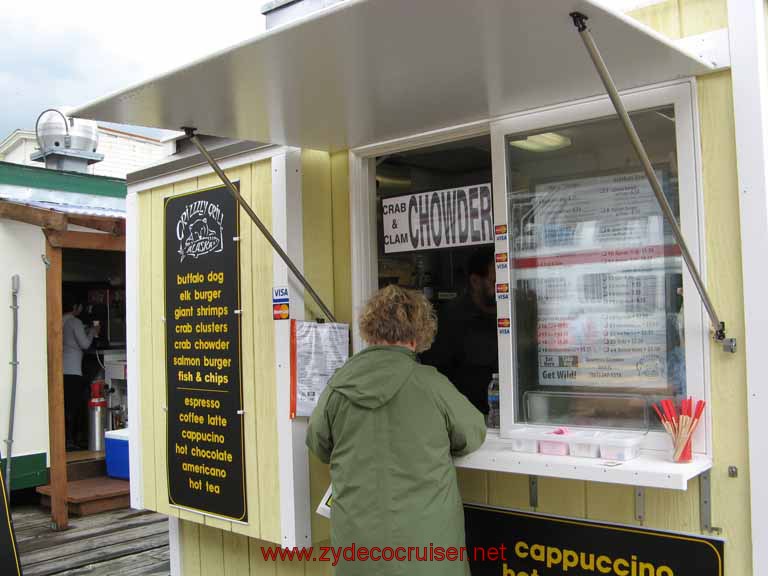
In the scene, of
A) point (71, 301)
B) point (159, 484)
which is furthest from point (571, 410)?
point (71, 301)

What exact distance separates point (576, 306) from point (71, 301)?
805 cm

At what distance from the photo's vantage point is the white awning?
2.08 meters

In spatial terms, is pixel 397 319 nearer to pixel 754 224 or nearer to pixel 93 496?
pixel 754 224

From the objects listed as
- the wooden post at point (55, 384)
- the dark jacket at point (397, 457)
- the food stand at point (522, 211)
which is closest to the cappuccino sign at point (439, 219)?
the food stand at point (522, 211)

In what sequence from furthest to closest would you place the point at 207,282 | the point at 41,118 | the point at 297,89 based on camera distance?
the point at 41,118 < the point at 207,282 < the point at 297,89

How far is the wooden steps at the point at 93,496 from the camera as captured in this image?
23.0 ft

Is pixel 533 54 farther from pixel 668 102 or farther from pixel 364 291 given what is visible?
pixel 364 291

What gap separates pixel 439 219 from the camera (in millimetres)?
3586

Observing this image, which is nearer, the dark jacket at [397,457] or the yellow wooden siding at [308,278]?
the dark jacket at [397,457]

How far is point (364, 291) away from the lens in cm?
361

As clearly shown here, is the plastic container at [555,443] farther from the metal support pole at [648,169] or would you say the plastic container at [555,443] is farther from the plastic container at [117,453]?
the plastic container at [117,453]

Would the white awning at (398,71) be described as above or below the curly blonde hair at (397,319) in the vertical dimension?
above

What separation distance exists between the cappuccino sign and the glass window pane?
41 cm

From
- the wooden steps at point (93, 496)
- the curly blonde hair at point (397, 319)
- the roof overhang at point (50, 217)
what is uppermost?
the roof overhang at point (50, 217)
